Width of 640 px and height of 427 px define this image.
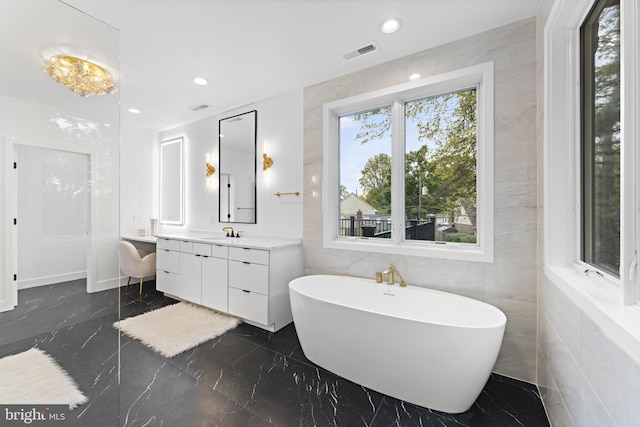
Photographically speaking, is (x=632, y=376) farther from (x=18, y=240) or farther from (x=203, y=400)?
(x=18, y=240)

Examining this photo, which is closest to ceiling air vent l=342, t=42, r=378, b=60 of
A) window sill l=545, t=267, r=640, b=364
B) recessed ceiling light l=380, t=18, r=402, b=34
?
recessed ceiling light l=380, t=18, r=402, b=34

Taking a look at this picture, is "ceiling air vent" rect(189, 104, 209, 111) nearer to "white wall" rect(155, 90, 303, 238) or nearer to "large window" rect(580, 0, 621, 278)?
"white wall" rect(155, 90, 303, 238)

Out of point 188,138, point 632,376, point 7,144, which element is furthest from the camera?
point 188,138

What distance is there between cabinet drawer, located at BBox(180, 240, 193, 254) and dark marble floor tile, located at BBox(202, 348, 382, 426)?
5.50ft

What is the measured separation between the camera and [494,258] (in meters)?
2.01

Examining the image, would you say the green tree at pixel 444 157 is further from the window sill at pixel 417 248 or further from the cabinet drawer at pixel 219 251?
the cabinet drawer at pixel 219 251

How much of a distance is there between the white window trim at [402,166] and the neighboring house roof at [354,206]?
9 cm

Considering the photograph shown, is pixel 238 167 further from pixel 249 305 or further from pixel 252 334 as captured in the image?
pixel 252 334

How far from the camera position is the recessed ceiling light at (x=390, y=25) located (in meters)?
1.95

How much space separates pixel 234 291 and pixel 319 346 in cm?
128

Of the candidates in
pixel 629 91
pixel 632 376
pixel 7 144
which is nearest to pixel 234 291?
pixel 7 144

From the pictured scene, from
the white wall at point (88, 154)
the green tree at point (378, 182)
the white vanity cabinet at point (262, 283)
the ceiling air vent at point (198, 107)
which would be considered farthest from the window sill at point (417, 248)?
the ceiling air vent at point (198, 107)

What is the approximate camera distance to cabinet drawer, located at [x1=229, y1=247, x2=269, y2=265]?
8.71 feet

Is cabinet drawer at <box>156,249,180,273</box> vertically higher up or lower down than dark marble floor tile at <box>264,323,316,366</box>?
higher up
